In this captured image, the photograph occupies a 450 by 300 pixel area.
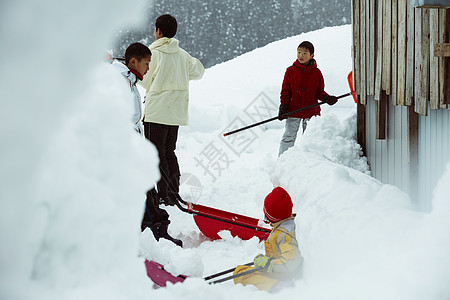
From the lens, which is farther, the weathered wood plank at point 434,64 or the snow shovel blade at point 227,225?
the snow shovel blade at point 227,225

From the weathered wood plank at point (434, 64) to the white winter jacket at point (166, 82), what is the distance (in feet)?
7.29

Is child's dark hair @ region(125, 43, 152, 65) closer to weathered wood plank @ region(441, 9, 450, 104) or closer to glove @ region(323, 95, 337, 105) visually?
weathered wood plank @ region(441, 9, 450, 104)

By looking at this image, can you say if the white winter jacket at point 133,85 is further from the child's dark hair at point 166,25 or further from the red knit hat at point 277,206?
the child's dark hair at point 166,25

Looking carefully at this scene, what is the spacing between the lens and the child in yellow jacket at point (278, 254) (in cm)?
277

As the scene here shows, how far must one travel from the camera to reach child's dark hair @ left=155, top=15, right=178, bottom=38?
15.5 ft

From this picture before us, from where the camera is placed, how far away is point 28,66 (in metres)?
1.06

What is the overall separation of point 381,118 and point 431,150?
109 cm

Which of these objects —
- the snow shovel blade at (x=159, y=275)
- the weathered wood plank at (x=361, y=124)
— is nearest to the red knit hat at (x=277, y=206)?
the snow shovel blade at (x=159, y=275)

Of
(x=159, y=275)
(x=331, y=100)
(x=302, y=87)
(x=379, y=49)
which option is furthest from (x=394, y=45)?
(x=159, y=275)

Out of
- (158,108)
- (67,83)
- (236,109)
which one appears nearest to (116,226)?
(67,83)

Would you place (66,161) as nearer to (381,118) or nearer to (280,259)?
(280,259)

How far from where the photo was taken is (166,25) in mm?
4750

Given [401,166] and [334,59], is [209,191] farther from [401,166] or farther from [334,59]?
[334,59]

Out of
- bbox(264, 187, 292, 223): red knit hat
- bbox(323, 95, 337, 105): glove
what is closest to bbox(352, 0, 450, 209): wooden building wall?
bbox(323, 95, 337, 105): glove
